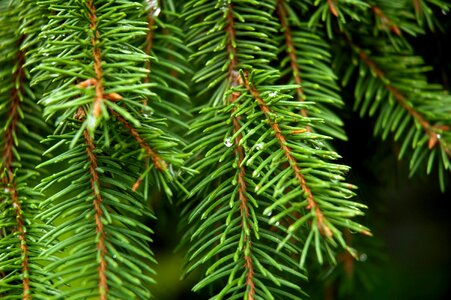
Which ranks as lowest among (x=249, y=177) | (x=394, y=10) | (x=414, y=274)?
(x=414, y=274)

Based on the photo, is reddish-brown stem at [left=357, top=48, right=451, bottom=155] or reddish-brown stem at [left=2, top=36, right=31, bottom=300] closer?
reddish-brown stem at [left=2, top=36, right=31, bottom=300]

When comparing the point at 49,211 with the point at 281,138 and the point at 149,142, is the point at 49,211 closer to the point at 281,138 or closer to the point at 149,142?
the point at 149,142

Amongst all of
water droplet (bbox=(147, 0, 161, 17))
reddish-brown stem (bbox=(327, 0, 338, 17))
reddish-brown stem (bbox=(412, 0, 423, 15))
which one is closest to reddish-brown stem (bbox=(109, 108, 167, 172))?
water droplet (bbox=(147, 0, 161, 17))

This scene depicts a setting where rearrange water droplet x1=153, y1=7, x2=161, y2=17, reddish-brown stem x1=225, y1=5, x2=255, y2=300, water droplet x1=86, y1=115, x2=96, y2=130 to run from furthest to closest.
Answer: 1. water droplet x1=153, y1=7, x2=161, y2=17
2. reddish-brown stem x1=225, y1=5, x2=255, y2=300
3. water droplet x1=86, y1=115, x2=96, y2=130

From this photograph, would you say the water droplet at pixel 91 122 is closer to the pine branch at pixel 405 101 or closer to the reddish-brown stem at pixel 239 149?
the reddish-brown stem at pixel 239 149

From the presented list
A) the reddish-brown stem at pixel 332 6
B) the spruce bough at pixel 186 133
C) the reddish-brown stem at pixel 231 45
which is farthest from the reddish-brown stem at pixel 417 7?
the reddish-brown stem at pixel 231 45

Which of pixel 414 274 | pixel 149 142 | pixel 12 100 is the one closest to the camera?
pixel 149 142

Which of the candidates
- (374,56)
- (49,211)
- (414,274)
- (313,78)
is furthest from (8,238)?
(414,274)

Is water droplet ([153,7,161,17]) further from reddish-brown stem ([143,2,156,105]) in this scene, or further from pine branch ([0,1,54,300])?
pine branch ([0,1,54,300])
